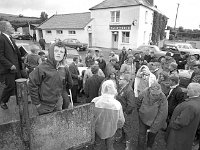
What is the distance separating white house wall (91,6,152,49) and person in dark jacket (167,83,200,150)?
19.1 meters

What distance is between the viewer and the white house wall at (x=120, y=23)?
20.7 m

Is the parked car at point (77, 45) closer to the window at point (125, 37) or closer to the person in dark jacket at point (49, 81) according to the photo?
the window at point (125, 37)

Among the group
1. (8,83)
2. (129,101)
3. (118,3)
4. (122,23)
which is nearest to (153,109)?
(129,101)

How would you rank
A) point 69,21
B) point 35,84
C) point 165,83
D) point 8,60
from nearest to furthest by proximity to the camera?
point 35,84, point 8,60, point 165,83, point 69,21

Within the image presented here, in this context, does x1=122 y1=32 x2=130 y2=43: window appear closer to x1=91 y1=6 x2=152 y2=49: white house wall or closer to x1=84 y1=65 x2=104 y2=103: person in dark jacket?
x1=91 y1=6 x2=152 y2=49: white house wall

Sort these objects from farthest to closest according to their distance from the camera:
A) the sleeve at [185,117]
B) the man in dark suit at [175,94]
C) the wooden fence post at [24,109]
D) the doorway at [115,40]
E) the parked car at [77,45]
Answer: the doorway at [115,40]
the parked car at [77,45]
the man in dark suit at [175,94]
the sleeve at [185,117]
the wooden fence post at [24,109]

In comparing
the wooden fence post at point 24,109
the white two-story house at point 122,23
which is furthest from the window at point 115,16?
the wooden fence post at point 24,109

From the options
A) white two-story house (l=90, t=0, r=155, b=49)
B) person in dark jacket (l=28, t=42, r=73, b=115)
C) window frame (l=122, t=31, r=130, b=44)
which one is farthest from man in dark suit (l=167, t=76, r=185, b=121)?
window frame (l=122, t=31, r=130, b=44)

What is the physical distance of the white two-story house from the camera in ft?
68.2

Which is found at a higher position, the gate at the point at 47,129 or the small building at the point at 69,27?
the small building at the point at 69,27

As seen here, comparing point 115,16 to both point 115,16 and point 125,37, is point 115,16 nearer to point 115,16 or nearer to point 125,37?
point 115,16

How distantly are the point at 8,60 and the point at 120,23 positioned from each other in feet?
67.1

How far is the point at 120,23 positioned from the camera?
2205 cm

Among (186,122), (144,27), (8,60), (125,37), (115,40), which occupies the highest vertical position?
(144,27)
